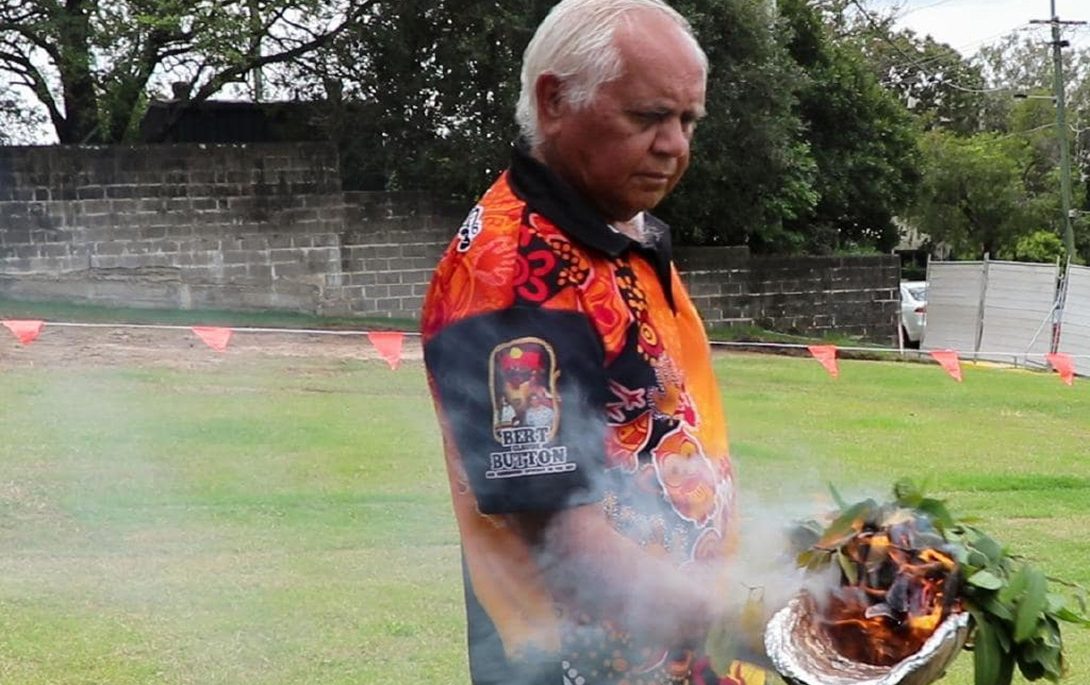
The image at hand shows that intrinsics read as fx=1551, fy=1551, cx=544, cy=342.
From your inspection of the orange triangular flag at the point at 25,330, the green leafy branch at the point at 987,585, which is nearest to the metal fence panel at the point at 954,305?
the orange triangular flag at the point at 25,330

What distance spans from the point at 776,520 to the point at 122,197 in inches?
556

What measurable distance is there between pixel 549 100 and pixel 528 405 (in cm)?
46

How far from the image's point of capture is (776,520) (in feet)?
7.63

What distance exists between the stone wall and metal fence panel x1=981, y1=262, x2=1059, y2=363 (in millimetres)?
4540

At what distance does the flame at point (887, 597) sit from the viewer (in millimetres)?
2023

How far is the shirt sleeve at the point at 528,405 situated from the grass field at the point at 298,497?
505mm

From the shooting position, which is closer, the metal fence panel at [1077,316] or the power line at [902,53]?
the metal fence panel at [1077,316]

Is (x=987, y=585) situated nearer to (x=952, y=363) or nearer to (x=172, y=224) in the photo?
(x=952, y=363)

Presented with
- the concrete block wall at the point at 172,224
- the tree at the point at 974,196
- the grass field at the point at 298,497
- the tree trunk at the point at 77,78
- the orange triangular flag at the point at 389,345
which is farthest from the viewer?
the tree at the point at 974,196

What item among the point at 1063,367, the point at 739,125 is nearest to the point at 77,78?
the point at 739,125

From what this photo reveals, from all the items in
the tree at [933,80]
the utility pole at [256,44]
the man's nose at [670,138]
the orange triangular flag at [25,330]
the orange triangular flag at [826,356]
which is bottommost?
the orange triangular flag at [826,356]

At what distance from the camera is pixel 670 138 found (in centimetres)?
216

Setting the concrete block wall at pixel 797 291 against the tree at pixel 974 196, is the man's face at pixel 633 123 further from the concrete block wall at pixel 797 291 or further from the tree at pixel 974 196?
the tree at pixel 974 196

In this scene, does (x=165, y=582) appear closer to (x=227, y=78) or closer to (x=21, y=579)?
(x=21, y=579)
